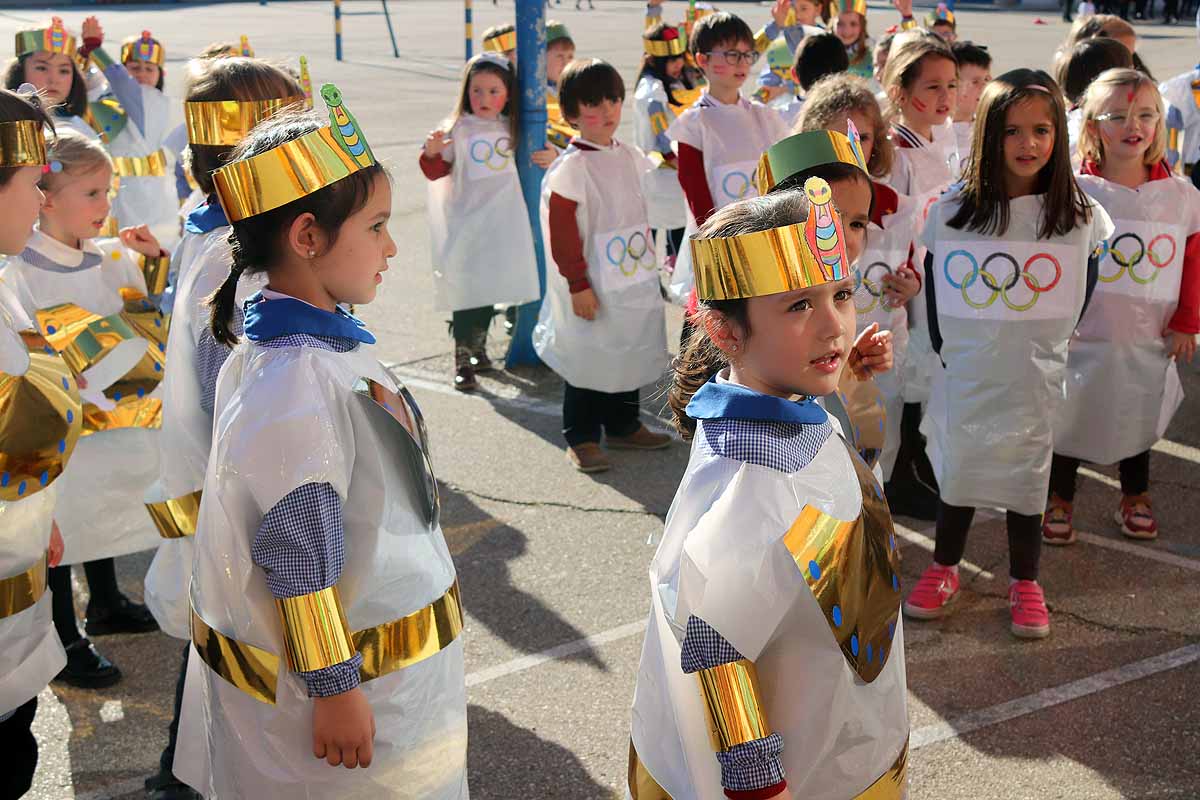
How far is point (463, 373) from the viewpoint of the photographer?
6863mm

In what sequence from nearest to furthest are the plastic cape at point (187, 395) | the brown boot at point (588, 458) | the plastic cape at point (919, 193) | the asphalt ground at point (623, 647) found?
the plastic cape at point (187, 395)
the asphalt ground at point (623, 647)
the plastic cape at point (919, 193)
the brown boot at point (588, 458)

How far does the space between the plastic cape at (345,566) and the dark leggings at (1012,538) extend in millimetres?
2416

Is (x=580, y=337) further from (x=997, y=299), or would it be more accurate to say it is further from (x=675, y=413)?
(x=675, y=413)

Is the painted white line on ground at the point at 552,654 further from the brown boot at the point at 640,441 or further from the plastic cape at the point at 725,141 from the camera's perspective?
the plastic cape at the point at 725,141

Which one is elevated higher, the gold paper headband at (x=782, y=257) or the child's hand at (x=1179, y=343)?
the gold paper headband at (x=782, y=257)

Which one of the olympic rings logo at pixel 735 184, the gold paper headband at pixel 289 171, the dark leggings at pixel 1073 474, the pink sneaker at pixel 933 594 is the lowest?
the pink sneaker at pixel 933 594

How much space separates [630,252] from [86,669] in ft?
9.56

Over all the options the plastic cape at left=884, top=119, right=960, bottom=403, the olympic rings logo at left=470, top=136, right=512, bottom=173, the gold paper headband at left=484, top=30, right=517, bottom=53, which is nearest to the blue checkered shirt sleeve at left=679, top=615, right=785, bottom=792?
the plastic cape at left=884, top=119, right=960, bottom=403

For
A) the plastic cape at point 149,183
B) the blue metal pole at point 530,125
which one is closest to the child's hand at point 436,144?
the blue metal pole at point 530,125

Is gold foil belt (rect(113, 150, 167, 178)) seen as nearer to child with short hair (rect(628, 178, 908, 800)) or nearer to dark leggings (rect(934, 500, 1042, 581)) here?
dark leggings (rect(934, 500, 1042, 581))

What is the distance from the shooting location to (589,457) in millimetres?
5797

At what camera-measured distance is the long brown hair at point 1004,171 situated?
13.0 ft

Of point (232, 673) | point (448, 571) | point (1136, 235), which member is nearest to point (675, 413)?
point (448, 571)

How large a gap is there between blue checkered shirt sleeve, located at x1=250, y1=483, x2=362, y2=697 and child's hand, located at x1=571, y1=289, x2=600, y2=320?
356 cm
